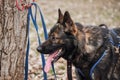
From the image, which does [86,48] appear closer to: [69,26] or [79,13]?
[69,26]

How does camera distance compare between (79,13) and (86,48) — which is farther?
(79,13)

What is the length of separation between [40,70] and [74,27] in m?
2.83

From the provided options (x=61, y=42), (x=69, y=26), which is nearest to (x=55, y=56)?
(x=61, y=42)

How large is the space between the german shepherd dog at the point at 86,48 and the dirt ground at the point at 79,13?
2.41 meters

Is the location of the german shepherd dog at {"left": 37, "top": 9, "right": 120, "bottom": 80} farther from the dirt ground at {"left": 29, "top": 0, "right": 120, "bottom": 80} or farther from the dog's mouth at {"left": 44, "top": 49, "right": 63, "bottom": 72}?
the dirt ground at {"left": 29, "top": 0, "right": 120, "bottom": 80}

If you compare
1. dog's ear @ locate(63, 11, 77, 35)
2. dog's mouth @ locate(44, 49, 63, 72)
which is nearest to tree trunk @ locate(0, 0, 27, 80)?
dog's mouth @ locate(44, 49, 63, 72)

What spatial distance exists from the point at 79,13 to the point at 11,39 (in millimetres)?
12763

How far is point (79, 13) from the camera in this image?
59.8 feet

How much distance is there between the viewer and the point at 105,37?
567 cm

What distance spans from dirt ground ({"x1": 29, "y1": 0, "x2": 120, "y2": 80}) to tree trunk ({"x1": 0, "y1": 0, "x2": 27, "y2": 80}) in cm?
221

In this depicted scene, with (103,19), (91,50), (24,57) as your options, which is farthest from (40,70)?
(103,19)

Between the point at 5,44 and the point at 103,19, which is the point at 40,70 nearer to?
the point at 5,44

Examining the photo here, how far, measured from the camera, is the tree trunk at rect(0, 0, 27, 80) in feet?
18.0

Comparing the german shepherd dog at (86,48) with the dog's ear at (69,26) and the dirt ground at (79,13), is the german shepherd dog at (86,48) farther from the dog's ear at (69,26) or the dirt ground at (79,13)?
the dirt ground at (79,13)
